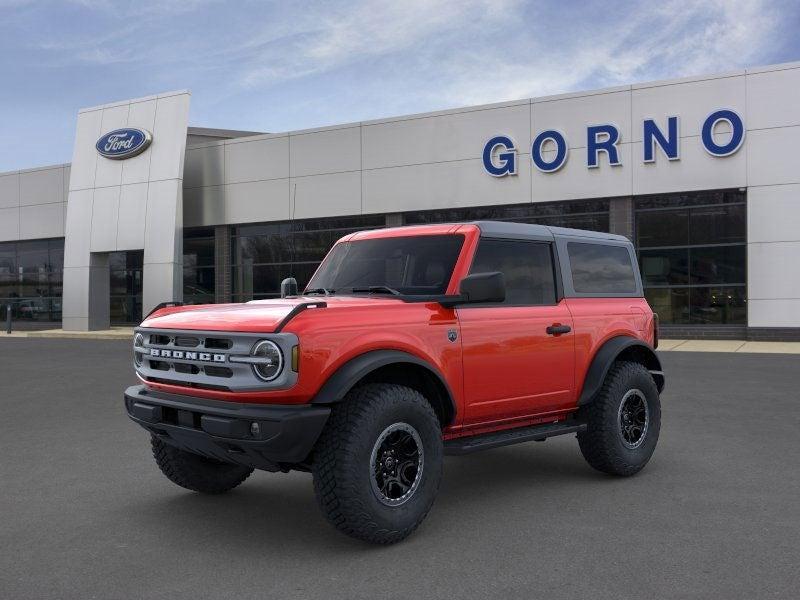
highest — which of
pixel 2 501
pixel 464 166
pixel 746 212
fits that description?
pixel 464 166

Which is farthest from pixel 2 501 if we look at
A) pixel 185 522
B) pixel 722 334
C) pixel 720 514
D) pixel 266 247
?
pixel 266 247

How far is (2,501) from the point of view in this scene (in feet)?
18.3

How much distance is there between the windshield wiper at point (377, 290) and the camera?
5.33 metres

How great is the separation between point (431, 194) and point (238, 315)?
20484 millimetres

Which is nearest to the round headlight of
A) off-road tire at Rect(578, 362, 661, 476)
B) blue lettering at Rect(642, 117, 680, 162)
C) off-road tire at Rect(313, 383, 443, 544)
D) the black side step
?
off-road tire at Rect(313, 383, 443, 544)

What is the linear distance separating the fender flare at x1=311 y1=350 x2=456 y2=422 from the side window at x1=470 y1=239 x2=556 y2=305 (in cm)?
102

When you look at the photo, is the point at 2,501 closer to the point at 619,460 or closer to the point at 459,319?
the point at 459,319

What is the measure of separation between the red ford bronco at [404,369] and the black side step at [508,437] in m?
Result: 0.01

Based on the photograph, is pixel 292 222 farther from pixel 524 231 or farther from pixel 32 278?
pixel 524 231

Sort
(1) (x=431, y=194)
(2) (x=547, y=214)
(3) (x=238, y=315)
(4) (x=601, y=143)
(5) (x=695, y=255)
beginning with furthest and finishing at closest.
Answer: (1) (x=431, y=194) → (2) (x=547, y=214) → (4) (x=601, y=143) → (5) (x=695, y=255) → (3) (x=238, y=315)

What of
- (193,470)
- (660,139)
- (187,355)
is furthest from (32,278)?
(187,355)

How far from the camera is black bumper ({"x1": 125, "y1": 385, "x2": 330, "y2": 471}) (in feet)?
13.6

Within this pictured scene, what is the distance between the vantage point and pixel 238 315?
4574 mm

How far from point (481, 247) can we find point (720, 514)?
2.41 meters
